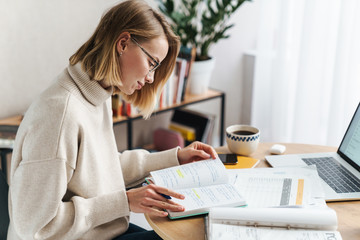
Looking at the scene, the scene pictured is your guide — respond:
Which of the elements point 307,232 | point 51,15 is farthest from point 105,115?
point 51,15

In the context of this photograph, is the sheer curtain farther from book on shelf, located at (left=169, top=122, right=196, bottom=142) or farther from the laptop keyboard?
the laptop keyboard

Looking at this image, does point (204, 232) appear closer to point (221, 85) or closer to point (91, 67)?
point (91, 67)

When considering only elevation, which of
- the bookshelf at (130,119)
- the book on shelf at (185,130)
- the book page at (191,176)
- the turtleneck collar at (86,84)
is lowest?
the book on shelf at (185,130)

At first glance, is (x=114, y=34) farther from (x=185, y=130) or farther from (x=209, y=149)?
(x=185, y=130)

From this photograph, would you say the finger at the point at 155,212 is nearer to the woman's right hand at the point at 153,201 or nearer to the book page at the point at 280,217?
the woman's right hand at the point at 153,201

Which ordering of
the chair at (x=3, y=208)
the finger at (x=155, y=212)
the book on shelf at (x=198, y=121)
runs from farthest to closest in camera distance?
the book on shelf at (x=198, y=121) < the chair at (x=3, y=208) < the finger at (x=155, y=212)

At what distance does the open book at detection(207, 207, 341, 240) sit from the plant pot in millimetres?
1581

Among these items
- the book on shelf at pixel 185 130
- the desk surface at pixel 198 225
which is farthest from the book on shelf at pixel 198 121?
the desk surface at pixel 198 225

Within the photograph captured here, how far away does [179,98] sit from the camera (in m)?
2.54

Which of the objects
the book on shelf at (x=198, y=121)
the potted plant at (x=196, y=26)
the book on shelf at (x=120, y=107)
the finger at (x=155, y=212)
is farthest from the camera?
the book on shelf at (x=198, y=121)

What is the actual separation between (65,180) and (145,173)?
0.39 meters

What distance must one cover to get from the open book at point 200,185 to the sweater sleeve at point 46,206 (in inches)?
8.9

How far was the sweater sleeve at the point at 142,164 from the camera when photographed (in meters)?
1.42

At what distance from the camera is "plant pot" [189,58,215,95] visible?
2.56 metres
